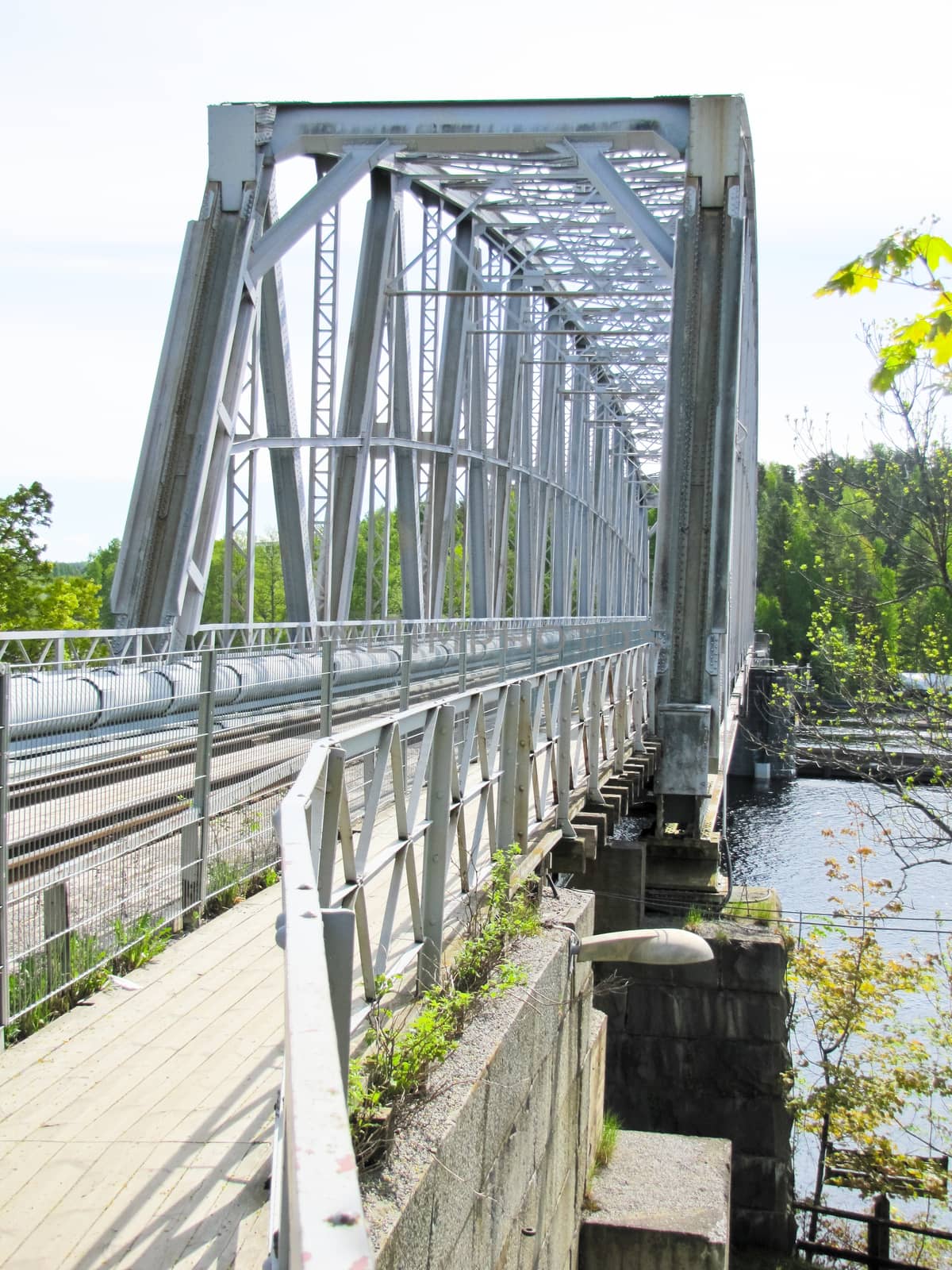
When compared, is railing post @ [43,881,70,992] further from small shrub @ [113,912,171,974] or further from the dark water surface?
the dark water surface

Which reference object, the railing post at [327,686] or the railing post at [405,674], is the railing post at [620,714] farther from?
the railing post at [327,686]

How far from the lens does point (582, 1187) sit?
8273mm

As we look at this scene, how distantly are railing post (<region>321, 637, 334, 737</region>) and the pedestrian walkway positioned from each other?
3463mm

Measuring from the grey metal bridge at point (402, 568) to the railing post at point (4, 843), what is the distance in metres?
0.01

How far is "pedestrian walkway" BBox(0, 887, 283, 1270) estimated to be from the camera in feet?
11.0

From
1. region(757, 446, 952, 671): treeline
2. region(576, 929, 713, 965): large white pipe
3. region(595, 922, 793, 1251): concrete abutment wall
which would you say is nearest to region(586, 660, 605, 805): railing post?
region(757, 446, 952, 671): treeline

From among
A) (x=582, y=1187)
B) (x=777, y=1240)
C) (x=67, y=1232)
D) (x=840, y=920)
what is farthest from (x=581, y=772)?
(x=840, y=920)

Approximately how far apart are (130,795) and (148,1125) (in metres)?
2.45

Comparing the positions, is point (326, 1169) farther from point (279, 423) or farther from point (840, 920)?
point (840, 920)

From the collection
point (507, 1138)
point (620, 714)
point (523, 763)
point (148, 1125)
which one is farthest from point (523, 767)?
point (620, 714)

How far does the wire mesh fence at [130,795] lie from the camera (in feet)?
17.4

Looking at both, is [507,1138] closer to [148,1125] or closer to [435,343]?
[148,1125]

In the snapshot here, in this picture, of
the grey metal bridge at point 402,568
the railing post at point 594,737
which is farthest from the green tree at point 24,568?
the railing post at point 594,737

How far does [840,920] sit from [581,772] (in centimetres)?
1650
